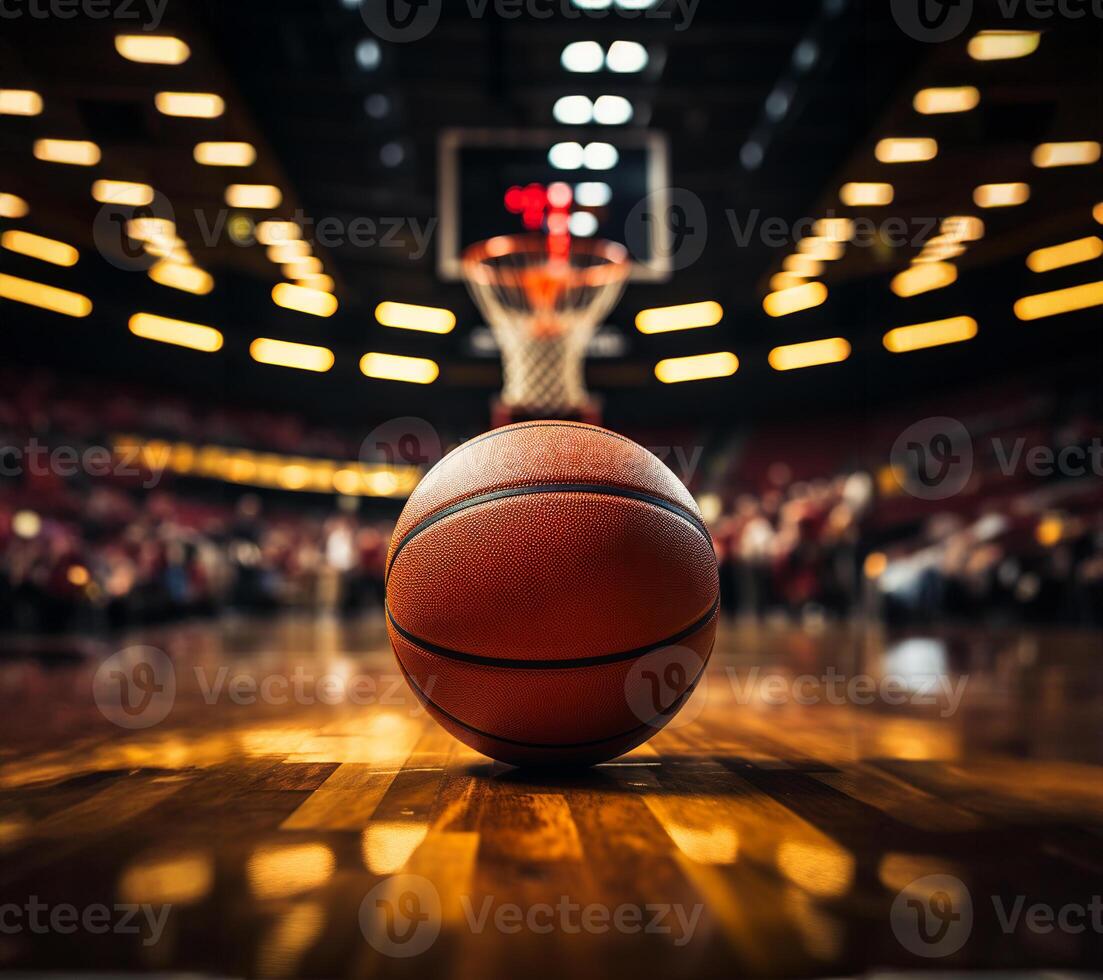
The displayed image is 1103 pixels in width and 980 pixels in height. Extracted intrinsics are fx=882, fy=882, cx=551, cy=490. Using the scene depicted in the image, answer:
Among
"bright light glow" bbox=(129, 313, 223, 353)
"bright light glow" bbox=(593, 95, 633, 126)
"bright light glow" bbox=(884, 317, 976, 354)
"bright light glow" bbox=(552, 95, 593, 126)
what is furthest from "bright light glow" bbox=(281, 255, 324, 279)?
"bright light glow" bbox=(884, 317, 976, 354)

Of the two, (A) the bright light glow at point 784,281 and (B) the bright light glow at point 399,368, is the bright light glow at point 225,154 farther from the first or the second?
(A) the bright light glow at point 784,281

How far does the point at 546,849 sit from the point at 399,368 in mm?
11395

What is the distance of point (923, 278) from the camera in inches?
390

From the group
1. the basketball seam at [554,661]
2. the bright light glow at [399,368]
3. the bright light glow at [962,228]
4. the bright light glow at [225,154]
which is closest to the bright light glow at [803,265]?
the bright light glow at [962,228]

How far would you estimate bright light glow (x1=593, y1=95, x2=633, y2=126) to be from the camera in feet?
24.6

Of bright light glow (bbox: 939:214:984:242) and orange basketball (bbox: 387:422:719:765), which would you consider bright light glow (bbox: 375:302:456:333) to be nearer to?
bright light glow (bbox: 939:214:984:242)

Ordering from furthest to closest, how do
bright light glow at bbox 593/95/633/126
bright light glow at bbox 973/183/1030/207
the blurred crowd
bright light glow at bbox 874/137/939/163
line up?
bright light glow at bbox 973/183/1030/207 < bright light glow at bbox 593/95/633/126 < the blurred crowd < bright light glow at bbox 874/137/939/163

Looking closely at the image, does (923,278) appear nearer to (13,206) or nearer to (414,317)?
(414,317)

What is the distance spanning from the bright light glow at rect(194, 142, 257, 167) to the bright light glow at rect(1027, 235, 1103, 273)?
24.4ft

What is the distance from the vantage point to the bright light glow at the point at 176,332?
10.3m

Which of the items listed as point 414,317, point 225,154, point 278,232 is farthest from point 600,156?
point 414,317

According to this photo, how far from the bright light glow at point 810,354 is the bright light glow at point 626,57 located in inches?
204

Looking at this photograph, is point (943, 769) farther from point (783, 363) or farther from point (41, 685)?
point (783, 363)

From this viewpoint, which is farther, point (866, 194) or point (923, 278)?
point (923, 278)
